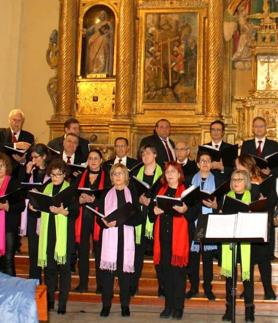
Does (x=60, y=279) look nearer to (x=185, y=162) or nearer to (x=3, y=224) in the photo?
(x=3, y=224)

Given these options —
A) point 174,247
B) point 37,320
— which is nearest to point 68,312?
point 174,247

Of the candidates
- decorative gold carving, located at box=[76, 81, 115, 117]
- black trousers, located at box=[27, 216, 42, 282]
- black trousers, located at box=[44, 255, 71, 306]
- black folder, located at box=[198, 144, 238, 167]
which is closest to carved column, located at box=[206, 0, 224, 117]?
decorative gold carving, located at box=[76, 81, 115, 117]

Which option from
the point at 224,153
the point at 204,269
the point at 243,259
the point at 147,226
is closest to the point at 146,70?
the point at 224,153

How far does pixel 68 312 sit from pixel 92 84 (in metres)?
6.34

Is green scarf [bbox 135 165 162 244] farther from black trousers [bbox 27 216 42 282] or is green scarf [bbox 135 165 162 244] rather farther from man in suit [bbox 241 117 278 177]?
man in suit [bbox 241 117 278 177]

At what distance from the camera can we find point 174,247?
261 inches

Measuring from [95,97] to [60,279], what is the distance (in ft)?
20.3

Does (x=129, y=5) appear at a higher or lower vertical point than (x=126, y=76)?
higher

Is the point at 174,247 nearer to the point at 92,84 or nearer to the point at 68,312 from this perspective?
the point at 68,312

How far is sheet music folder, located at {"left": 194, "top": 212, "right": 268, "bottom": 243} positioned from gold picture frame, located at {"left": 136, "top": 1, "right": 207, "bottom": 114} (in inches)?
266

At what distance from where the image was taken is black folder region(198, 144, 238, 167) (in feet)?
25.2

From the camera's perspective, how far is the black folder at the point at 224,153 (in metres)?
7.68

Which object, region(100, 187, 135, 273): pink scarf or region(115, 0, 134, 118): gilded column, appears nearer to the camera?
region(100, 187, 135, 273): pink scarf

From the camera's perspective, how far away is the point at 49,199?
6598 millimetres
